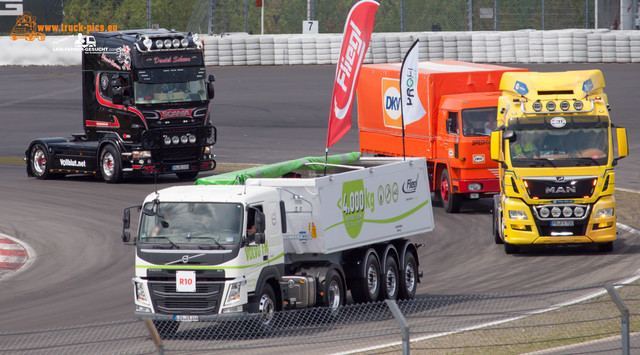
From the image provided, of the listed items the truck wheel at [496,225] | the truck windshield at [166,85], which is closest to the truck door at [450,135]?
the truck wheel at [496,225]

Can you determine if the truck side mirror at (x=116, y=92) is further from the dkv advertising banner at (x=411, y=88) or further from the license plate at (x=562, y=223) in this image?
the license plate at (x=562, y=223)

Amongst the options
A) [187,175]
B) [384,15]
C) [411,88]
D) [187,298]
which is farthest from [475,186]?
[384,15]

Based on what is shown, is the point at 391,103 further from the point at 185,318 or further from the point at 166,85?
the point at 185,318

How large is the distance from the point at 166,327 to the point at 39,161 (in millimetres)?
17741

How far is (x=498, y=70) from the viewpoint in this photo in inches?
1048

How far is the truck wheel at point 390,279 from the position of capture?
16.7m

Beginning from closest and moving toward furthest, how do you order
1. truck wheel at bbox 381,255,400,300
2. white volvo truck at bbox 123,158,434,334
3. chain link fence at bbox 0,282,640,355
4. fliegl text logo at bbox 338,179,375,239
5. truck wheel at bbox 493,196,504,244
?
chain link fence at bbox 0,282,640,355 < white volvo truck at bbox 123,158,434,334 < fliegl text logo at bbox 338,179,375,239 < truck wheel at bbox 381,255,400,300 < truck wheel at bbox 493,196,504,244

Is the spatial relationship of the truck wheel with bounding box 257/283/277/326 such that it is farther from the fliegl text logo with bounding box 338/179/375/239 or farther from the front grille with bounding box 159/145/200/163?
the front grille with bounding box 159/145/200/163

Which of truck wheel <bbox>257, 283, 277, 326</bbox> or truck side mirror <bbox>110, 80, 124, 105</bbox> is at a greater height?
truck side mirror <bbox>110, 80, 124, 105</bbox>

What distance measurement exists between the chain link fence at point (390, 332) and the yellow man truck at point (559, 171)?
4.50 meters

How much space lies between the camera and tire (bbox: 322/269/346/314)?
1516cm

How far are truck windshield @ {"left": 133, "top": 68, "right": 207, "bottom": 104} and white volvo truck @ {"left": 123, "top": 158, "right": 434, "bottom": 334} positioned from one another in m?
12.8

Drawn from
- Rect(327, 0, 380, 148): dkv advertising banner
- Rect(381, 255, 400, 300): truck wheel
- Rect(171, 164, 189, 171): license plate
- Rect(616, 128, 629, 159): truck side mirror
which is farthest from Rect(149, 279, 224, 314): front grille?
Rect(171, 164, 189, 171): license plate

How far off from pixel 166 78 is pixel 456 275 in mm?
12564
